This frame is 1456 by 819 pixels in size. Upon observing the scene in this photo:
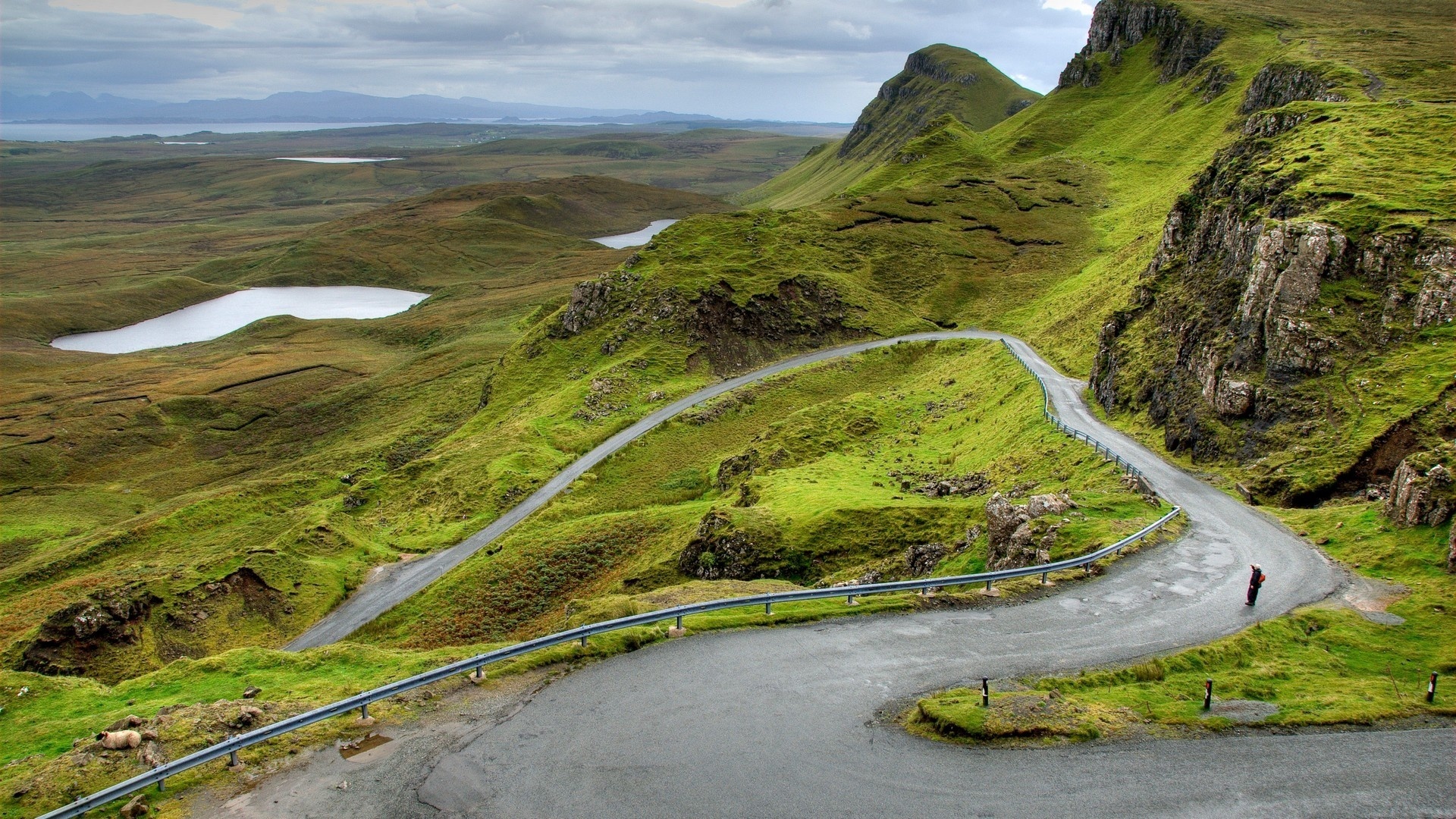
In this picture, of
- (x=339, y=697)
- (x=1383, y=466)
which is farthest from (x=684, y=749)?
(x=1383, y=466)

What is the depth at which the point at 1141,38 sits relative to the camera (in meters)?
182

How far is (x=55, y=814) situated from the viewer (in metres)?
16.3

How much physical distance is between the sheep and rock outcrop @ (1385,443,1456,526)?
1567 inches

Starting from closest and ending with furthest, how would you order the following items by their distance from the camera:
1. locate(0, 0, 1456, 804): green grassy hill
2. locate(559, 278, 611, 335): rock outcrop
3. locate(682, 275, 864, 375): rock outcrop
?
1. locate(0, 0, 1456, 804): green grassy hill
2. locate(682, 275, 864, 375): rock outcrop
3. locate(559, 278, 611, 335): rock outcrop

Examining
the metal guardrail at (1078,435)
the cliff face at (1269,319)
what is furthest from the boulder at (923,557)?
the cliff face at (1269,319)

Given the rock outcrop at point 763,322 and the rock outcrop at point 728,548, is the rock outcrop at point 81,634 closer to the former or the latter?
the rock outcrop at point 728,548

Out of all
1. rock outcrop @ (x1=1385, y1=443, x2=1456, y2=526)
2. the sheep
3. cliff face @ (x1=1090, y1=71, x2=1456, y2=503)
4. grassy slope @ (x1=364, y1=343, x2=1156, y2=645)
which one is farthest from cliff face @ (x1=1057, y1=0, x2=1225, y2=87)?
the sheep

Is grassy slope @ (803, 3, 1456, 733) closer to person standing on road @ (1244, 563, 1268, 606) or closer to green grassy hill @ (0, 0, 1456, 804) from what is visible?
green grassy hill @ (0, 0, 1456, 804)

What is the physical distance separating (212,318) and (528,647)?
655 feet

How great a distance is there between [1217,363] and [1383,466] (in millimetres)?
11331

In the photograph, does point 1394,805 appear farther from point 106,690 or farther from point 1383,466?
point 106,690

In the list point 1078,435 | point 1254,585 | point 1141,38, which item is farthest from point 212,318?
point 1141,38

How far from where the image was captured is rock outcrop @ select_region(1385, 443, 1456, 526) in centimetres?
2816

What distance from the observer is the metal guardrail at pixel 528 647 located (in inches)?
682
